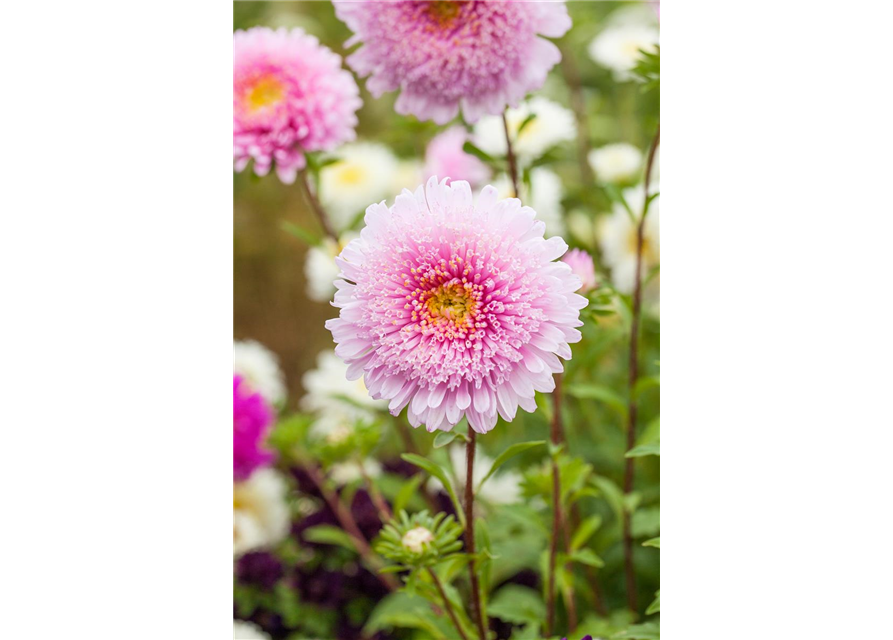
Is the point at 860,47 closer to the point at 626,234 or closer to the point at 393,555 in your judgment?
the point at 393,555

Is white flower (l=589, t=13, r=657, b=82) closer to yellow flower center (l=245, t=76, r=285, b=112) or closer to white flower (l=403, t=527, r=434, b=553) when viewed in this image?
yellow flower center (l=245, t=76, r=285, b=112)

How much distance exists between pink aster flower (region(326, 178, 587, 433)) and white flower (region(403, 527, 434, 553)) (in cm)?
14

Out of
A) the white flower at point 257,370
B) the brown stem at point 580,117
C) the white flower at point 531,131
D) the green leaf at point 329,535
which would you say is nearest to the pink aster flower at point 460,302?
the green leaf at point 329,535

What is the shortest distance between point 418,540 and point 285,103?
0.45 metres

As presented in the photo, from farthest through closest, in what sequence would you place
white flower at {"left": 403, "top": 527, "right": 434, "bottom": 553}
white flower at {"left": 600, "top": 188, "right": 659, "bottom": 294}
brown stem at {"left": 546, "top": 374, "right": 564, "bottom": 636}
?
1. white flower at {"left": 600, "top": 188, "right": 659, "bottom": 294}
2. brown stem at {"left": 546, "top": 374, "right": 564, "bottom": 636}
3. white flower at {"left": 403, "top": 527, "right": 434, "bottom": 553}

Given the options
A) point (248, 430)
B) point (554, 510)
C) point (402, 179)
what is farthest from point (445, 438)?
point (402, 179)

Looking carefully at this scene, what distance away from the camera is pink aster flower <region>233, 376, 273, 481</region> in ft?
3.69

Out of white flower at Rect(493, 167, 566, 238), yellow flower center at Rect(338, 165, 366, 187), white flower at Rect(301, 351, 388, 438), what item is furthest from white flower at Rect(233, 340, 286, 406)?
white flower at Rect(493, 167, 566, 238)

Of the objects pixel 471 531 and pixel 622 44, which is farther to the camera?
pixel 622 44

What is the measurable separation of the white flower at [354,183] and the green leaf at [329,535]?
581 mm

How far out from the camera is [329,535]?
3.33 ft

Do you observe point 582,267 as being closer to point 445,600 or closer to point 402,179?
point 445,600
